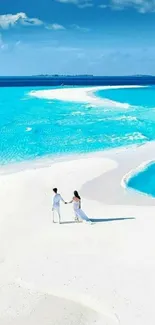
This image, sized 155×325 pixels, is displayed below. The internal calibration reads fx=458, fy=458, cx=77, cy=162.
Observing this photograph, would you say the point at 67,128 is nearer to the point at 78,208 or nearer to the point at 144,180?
the point at 144,180

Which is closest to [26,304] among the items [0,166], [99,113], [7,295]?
[7,295]

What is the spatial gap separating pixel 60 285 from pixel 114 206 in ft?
21.2

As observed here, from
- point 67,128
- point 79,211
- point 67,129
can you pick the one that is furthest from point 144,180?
point 67,128

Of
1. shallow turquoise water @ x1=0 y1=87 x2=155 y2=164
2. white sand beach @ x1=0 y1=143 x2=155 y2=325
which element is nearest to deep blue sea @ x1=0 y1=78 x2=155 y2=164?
shallow turquoise water @ x1=0 y1=87 x2=155 y2=164

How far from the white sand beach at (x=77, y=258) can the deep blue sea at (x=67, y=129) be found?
33.6ft

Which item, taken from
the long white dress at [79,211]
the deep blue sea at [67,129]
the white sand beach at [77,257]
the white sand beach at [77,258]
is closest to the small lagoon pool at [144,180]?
the white sand beach at [77,257]

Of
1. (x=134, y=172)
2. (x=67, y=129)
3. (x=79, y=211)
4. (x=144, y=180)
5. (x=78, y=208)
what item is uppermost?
(x=67, y=129)

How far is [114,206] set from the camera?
57.7 feet

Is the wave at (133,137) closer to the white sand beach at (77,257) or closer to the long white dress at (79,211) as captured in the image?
the white sand beach at (77,257)

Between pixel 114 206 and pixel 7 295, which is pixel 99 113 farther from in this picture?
pixel 7 295

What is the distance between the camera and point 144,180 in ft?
72.5

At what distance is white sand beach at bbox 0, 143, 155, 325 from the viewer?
34.7 feet

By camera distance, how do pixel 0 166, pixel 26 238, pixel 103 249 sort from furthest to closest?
pixel 0 166 < pixel 26 238 < pixel 103 249

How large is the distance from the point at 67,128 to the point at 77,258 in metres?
28.8
